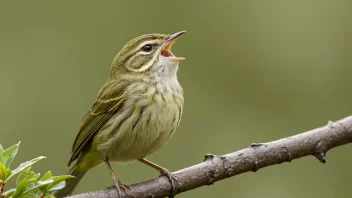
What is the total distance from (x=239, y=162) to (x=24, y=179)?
1836 millimetres

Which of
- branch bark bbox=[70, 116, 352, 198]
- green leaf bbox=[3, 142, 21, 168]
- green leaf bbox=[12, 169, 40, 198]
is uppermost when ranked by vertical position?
branch bark bbox=[70, 116, 352, 198]

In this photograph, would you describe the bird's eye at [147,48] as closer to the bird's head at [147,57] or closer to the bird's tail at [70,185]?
the bird's head at [147,57]

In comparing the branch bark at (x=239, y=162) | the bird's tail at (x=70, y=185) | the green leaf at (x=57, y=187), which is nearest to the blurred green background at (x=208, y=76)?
the bird's tail at (x=70, y=185)

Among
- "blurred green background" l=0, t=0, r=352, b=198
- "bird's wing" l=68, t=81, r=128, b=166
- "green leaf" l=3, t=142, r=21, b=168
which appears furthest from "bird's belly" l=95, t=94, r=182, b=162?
"blurred green background" l=0, t=0, r=352, b=198

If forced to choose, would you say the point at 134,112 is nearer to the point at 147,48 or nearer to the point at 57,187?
the point at 147,48

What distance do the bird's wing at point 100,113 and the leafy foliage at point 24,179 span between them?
1954 mm

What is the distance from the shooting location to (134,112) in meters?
6.36

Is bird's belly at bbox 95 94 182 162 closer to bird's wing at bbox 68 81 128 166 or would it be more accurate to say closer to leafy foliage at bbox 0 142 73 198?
bird's wing at bbox 68 81 128 166

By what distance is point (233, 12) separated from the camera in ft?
40.5

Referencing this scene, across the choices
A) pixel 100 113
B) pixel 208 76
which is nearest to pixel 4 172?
pixel 100 113

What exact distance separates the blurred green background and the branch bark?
4104 millimetres

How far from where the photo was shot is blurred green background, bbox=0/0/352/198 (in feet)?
33.7

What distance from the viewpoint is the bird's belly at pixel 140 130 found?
20.5ft

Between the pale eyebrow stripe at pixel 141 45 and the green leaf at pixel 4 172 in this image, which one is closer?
the green leaf at pixel 4 172
